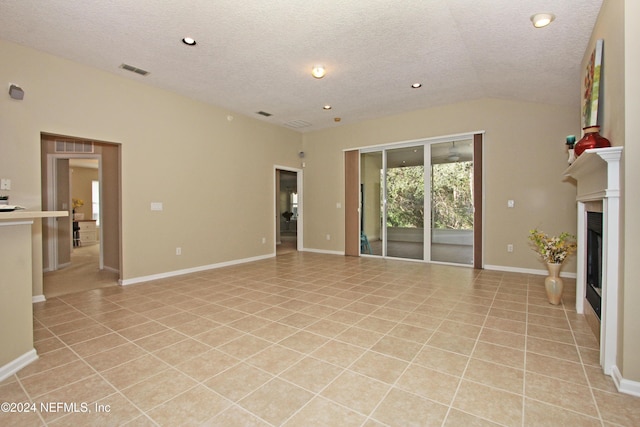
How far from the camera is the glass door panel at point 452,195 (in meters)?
5.45

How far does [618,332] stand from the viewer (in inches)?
72.9

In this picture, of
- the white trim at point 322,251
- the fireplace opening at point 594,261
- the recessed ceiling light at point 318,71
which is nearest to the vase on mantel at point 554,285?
the fireplace opening at point 594,261

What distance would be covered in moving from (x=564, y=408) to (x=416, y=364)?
0.80 m

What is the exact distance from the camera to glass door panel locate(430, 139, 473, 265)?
17.9 feet

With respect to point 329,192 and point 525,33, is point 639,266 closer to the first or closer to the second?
point 525,33

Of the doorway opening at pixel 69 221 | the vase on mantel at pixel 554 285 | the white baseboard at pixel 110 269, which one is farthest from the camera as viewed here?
the white baseboard at pixel 110 269

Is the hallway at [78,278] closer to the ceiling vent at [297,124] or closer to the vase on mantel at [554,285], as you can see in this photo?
the ceiling vent at [297,124]

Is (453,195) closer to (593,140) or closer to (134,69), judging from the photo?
(593,140)

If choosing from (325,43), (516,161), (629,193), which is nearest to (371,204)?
(516,161)

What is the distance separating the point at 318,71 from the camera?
153 inches

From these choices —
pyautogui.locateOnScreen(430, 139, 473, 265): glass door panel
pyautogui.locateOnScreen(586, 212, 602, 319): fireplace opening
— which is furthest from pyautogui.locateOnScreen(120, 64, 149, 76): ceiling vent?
pyautogui.locateOnScreen(586, 212, 602, 319): fireplace opening

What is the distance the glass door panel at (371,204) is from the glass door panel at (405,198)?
8.1 inches

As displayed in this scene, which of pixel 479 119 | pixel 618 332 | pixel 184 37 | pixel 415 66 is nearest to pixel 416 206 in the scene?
pixel 479 119

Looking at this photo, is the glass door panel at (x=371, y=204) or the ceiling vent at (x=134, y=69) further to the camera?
the glass door panel at (x=371, y=204)
